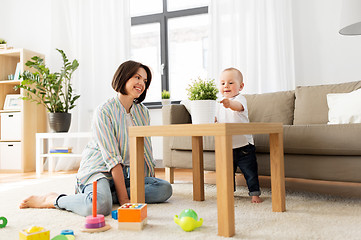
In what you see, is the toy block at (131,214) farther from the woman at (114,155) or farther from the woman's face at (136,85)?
the woman's face at (136,85)

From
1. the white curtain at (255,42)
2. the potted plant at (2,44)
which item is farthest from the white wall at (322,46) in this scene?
the potted plant at (2,44)

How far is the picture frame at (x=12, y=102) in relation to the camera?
3.80 meters

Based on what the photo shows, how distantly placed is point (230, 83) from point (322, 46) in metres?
1.84

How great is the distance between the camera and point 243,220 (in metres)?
1.34

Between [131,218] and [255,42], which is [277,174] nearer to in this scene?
[131,218]

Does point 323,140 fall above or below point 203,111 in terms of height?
below

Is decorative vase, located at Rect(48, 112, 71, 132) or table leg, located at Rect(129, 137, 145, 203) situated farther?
decorative vase, located at Rect(48, 112, 71, 132)

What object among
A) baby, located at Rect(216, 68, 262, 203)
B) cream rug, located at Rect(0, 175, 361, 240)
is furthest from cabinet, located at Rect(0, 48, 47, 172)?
baby, located at Rect(216, 68, 262, 203)

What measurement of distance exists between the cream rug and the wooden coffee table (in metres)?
0.06

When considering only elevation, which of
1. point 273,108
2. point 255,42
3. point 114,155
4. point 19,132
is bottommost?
point 114,155

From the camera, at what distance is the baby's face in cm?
171

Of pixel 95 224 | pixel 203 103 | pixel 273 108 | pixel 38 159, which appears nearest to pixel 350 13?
pixel 273 108

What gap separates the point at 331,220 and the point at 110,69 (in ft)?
9.58

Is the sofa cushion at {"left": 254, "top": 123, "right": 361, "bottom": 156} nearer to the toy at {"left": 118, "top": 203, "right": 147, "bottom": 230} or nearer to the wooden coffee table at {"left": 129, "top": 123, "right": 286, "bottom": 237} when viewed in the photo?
the wooden coffee table at {"left": 129, "top": 123, "right": 286, "bottom": 237}
